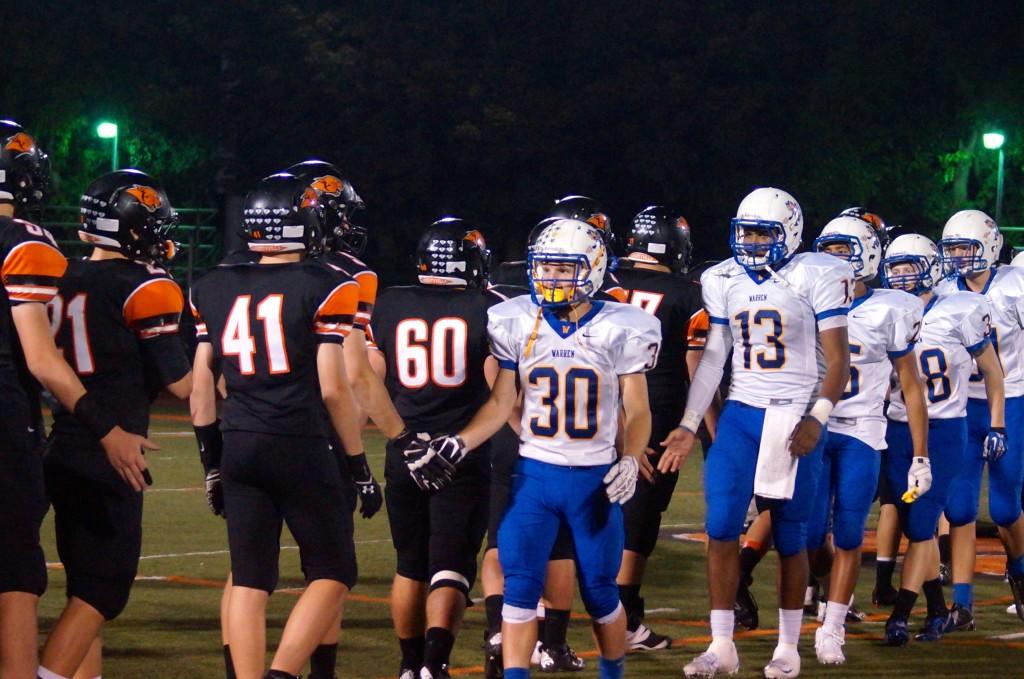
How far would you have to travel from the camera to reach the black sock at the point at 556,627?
21.7ft

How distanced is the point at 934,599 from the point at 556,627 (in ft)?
7.19

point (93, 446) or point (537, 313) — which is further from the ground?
point (537, 313)

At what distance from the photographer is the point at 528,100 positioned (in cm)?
3234


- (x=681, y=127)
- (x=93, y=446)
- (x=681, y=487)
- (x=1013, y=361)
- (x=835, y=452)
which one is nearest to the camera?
(x=93, y=446)

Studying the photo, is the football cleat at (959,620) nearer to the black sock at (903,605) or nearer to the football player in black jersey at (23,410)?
the black sock at (903,605)

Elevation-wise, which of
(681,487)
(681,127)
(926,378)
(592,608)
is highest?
(681,127)

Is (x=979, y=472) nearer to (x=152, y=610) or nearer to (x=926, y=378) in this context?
(x=926, y=378)

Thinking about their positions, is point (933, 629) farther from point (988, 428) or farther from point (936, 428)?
point (988, 428)

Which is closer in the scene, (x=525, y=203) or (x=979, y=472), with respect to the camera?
(x=979, y=472)

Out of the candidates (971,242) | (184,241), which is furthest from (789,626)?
(184,241)

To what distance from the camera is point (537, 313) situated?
5824 mm

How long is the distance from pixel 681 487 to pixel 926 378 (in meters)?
5.94

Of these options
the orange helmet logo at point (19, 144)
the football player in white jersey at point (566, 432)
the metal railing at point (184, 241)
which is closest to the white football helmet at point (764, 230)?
the football player in white jersey at point (566, 432)

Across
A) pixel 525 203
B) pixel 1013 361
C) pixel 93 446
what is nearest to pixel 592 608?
pixel 93 446
